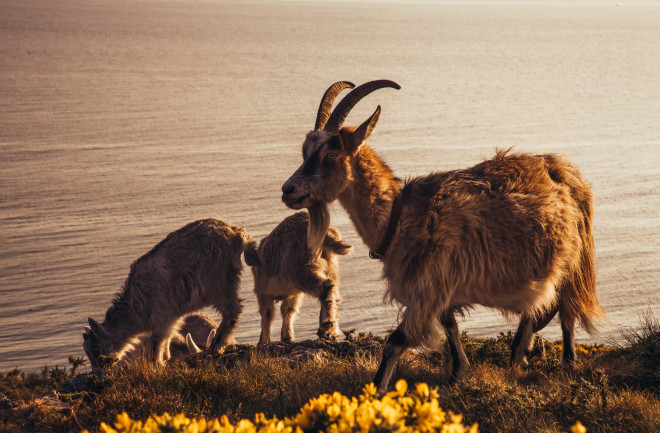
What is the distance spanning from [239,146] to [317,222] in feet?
82.5

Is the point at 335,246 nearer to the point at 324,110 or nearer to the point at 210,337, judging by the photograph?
the point at 210,337

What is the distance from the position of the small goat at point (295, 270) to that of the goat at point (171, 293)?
0.43 m

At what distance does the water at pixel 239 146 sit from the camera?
16.8 meters

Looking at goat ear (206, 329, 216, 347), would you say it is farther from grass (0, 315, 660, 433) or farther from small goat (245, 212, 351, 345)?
grass (0, 315, 660, 433)

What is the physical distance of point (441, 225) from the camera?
659 centimetres

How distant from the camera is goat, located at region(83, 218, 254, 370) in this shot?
9.92m

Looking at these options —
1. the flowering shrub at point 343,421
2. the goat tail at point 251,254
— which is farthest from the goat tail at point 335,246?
the flowering shrub at point 343,421

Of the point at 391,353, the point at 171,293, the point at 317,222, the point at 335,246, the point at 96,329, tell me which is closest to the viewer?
the point at 391,353

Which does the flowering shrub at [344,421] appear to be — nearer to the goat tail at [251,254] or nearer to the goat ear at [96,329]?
the goat ear at [96,329]

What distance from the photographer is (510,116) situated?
42250 millimetres

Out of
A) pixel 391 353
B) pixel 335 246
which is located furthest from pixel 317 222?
pixel 335 246

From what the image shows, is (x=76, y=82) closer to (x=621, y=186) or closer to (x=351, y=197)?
(x=621, y=186)

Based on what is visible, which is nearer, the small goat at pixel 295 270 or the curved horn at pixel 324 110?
the curved horn at pixel 324 110

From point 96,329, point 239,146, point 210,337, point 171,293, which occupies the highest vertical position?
point 239,146
